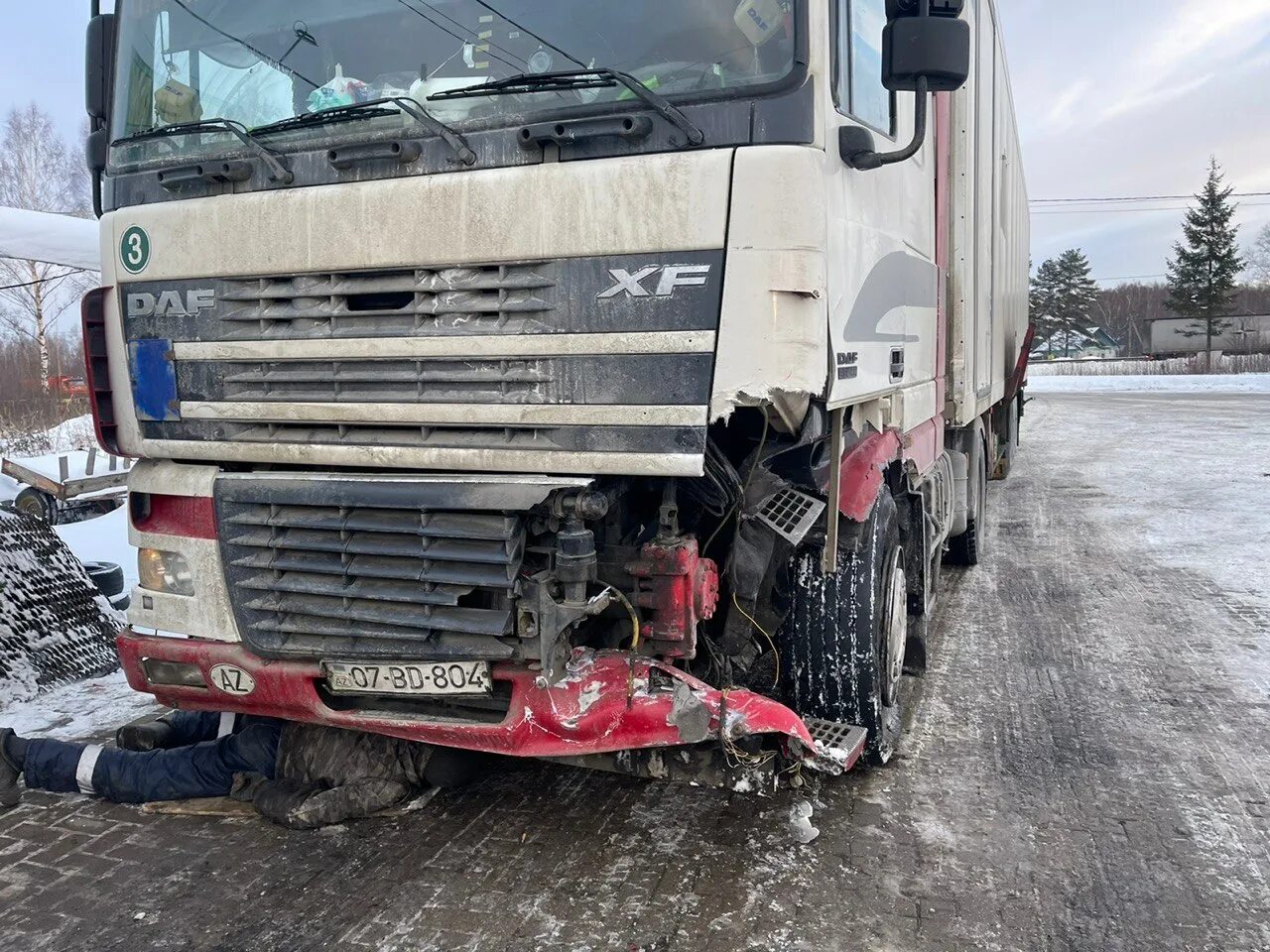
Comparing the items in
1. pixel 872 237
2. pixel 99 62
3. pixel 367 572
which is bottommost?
pixel 367 572

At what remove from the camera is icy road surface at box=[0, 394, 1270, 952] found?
2.96m

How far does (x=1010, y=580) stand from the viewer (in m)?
7.52

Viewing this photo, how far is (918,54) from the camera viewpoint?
119 inches

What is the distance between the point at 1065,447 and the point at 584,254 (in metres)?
16.5

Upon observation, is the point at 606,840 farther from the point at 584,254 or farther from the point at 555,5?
the point at 555,5

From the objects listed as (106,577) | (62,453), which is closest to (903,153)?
(106,577)

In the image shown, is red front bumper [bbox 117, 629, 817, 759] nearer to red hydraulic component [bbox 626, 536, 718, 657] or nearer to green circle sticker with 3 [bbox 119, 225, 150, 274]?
red hydraulic component [bbox 626, 536, 718, 657]

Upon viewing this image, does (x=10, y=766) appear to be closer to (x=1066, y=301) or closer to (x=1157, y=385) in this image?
(x=1157, y=385)

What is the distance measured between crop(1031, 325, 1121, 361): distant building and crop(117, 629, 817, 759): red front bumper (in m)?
74.3

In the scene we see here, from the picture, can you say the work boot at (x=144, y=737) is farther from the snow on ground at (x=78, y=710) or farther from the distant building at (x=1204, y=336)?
the distant building at (x=1204, y=336)

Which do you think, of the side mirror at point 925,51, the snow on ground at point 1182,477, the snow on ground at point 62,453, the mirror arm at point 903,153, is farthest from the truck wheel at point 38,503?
the snow on ground at point 1182,477

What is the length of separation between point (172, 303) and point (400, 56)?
1187mm

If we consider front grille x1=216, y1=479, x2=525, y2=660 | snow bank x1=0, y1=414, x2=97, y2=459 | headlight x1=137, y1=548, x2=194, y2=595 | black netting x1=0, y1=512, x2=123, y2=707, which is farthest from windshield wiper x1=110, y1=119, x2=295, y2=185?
snow bank x1=0, y1=414, x2=97, y2=459

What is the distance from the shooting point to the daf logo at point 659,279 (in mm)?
2904
